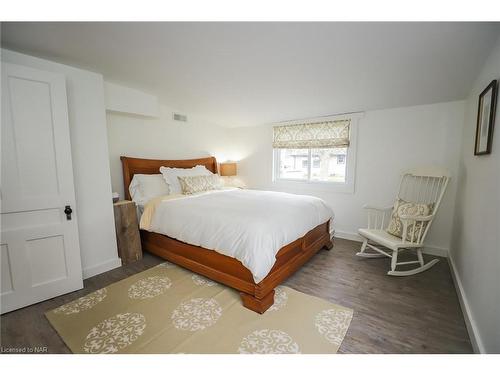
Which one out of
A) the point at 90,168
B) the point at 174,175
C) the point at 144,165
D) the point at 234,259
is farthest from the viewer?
the point at 174,175

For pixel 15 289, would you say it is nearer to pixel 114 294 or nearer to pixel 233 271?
pixel 114 294

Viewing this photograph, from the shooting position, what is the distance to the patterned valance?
3566mm

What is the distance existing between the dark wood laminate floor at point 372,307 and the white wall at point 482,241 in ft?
0.58

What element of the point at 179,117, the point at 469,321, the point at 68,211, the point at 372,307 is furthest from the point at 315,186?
the point at 68,211

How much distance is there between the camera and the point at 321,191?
154 inches

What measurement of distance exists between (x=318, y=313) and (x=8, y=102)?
3123 mm

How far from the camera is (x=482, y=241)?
4.98 feet

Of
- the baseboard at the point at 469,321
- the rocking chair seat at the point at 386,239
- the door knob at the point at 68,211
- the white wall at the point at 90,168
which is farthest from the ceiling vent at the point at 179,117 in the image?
the baseboard at the point at 469,321

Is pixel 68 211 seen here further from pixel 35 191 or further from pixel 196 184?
pixel 196 184

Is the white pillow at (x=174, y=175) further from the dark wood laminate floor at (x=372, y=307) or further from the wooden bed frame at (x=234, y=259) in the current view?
the dark wood laminate floor at (x=372, y=307)

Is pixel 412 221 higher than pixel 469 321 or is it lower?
higher

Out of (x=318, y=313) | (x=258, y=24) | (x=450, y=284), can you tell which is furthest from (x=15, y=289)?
(x=450, y=284)

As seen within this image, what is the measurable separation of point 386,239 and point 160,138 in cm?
370

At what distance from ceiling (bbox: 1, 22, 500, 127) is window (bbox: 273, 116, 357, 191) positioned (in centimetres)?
71
